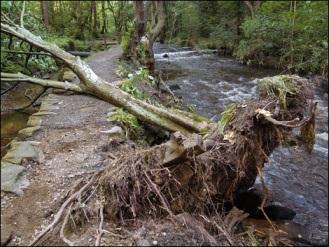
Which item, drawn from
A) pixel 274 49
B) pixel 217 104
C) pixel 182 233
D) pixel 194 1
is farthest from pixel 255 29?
pixel 182 233

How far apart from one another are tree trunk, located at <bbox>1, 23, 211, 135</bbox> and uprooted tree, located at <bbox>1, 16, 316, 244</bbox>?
1.17 meters

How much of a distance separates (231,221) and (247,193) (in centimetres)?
128

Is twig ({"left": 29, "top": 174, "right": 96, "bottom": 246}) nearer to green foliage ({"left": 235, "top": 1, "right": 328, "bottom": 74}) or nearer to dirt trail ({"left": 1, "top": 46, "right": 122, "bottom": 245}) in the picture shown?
dirt trail ({"left": 1, "top": 46, "right": 122, "bottom": 245})

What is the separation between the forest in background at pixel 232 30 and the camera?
969cm

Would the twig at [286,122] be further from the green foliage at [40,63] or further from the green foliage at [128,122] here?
the green foliage at [40,63]

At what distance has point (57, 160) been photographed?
469cm

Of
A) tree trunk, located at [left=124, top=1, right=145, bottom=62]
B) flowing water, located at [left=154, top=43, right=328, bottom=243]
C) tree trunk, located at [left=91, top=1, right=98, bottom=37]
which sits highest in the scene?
tree trunk, located at [left=91, top=1, right=98, bottom=37]

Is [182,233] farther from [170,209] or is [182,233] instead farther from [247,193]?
[247,193]

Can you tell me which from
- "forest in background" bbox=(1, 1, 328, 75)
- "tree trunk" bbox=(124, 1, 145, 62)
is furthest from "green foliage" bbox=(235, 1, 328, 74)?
"tree trunk" bbox=(124, 1, 145, 62)

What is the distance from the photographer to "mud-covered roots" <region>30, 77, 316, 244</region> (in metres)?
3.59

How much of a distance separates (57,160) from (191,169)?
6.08 ft

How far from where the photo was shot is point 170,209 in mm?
3703

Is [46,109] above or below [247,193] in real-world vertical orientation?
above

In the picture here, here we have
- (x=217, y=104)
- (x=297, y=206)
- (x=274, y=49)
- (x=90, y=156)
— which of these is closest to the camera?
(x=90, y=156)
